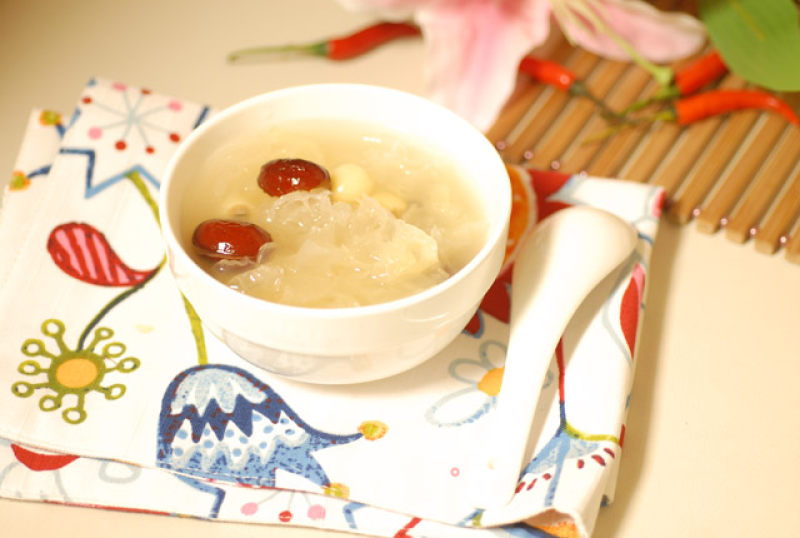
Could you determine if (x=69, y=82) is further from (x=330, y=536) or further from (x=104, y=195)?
(x=330, y=536)

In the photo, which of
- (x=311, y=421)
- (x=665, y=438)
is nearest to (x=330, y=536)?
(x=311, y=421)

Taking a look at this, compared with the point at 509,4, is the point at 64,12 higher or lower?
lower

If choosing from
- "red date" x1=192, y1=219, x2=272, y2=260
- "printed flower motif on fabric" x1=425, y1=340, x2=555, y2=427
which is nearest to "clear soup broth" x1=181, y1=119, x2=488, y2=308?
"red date" x1=192, y1=219, x2=272, y2=260

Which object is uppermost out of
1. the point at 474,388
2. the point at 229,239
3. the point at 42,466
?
the point at 229,239

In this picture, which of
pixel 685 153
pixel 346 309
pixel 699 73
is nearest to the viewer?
pixel 346 309

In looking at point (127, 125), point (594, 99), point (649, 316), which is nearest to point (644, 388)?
point (649, 316)

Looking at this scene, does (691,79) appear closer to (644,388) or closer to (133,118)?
(644,388)

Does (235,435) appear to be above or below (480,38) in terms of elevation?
below
